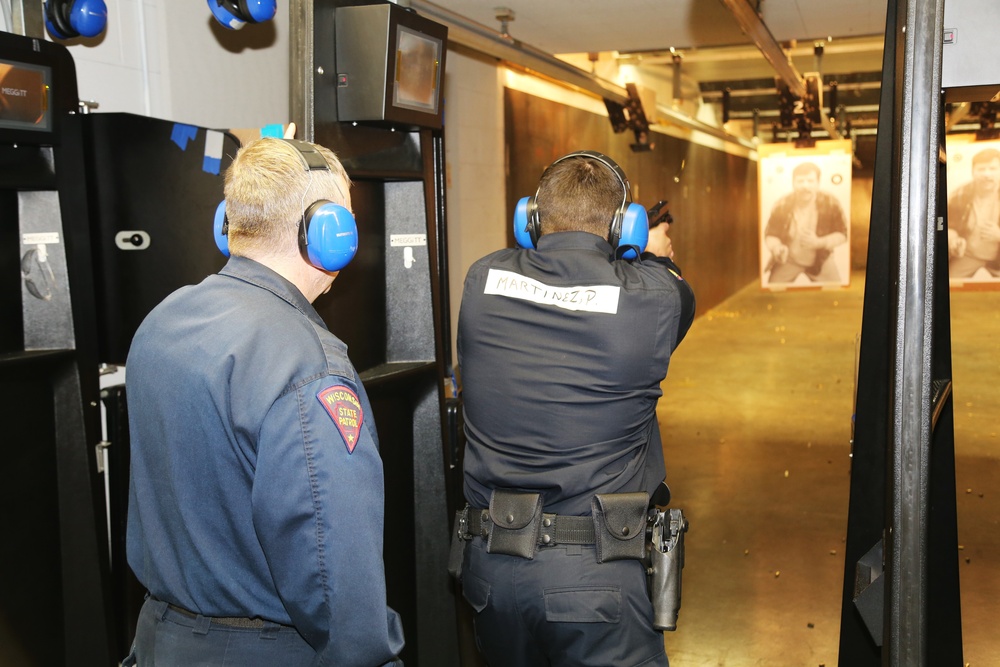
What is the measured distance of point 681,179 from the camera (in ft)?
37.5

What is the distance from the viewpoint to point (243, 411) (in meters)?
1.27

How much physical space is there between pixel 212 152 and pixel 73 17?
1.81 feet

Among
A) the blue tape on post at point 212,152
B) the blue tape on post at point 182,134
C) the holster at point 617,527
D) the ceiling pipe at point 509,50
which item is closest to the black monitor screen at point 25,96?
the blue tape on post at point 182,134

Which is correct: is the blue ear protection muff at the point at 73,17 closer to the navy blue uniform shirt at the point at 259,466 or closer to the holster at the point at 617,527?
→ the navy blue uniform shirt at the point at 259,466

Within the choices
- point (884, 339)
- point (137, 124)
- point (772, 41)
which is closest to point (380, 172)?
point (137, 124)

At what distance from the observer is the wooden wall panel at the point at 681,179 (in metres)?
7.04

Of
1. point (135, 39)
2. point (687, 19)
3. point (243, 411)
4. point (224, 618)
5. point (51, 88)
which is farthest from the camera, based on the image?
point (687, 19)

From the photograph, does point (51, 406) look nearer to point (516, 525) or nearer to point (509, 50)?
point (516, 525)

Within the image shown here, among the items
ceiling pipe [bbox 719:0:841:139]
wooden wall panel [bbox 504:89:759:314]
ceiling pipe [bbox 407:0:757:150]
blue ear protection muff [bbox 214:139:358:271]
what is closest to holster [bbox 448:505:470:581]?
blue ear protection muff [bbox 214:139:358:271]

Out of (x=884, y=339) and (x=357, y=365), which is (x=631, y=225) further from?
(x=357, y=365)

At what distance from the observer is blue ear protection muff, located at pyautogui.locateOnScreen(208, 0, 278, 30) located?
304 centimetres

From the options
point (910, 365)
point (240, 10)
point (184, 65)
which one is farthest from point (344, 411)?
point (184, 65)

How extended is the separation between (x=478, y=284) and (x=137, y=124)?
134cm

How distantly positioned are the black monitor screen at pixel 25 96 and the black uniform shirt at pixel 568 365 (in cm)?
133
